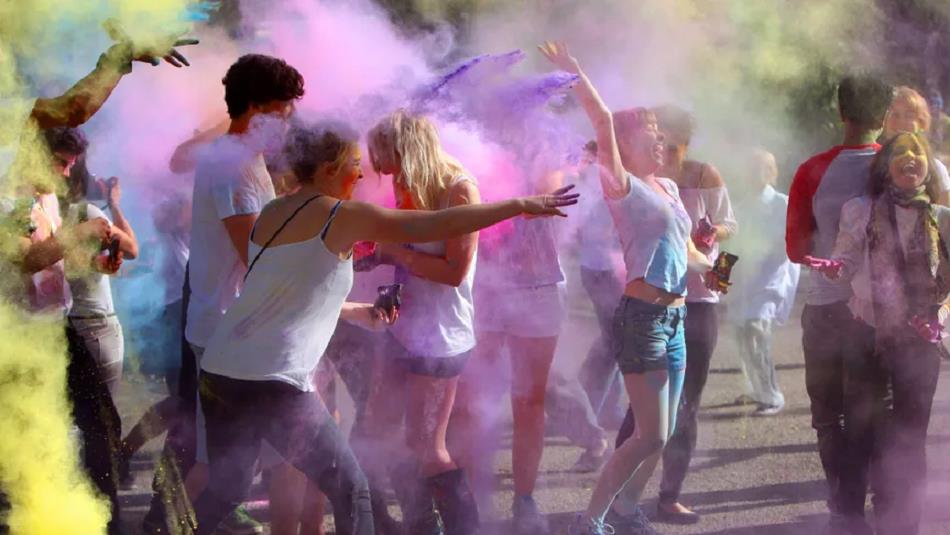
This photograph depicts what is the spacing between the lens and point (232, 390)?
351 centimetres

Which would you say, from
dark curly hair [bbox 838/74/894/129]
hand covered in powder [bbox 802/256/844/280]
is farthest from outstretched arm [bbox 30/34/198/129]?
dark curly hair [bbox 838/74/894/129]

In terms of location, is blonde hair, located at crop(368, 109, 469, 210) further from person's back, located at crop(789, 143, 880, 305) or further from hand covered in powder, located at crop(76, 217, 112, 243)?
person's back, located at crop(789, 143, 880, 305)

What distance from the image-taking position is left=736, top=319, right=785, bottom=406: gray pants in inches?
267

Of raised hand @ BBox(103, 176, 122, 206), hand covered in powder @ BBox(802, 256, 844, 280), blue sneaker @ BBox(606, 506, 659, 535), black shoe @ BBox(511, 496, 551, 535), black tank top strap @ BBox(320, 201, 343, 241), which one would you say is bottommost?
black shoe @ BBox(511, 496, 551, 535)

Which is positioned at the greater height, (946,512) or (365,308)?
(365,308)

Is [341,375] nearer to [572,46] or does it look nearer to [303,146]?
[303,146]

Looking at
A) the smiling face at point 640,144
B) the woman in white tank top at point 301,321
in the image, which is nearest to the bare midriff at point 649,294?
the smiling face at point 640,144

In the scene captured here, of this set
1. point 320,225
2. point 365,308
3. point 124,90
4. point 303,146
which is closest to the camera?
point 320,225

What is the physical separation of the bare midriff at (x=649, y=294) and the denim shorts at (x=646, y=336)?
15 mm

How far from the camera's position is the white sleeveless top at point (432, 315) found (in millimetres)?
4211

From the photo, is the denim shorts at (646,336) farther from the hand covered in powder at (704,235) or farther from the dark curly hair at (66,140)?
the dark curly hair at (66,140)

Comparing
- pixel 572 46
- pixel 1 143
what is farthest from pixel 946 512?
pixel 1 143

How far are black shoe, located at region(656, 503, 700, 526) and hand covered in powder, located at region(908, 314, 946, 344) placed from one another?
51.1 inches

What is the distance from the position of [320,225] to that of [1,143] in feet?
3.16
